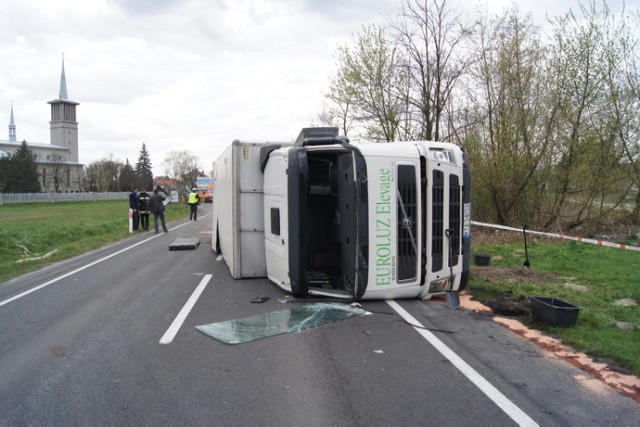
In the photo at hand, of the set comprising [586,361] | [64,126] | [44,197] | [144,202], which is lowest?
[586,361]

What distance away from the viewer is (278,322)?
19.6ft

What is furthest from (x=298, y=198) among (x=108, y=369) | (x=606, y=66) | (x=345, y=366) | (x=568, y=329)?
(x=606, y=66)

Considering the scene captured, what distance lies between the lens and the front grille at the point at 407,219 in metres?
6.55

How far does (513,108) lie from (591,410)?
14.3 m

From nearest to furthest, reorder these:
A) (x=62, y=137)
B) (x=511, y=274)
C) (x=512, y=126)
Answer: (x=511, y=274) < (x=512, y=126) < (x=62, y=137)

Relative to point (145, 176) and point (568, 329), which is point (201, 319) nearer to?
point (568, 329)

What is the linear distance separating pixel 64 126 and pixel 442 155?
147 metres

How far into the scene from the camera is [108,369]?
4.44 m

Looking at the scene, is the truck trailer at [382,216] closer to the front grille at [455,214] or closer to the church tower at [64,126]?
the front grille at [455,214]

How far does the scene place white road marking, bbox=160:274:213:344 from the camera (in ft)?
17.7

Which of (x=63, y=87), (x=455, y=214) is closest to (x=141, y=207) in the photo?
(x=455, y=214)

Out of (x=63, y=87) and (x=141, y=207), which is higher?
(x=63, y=87)

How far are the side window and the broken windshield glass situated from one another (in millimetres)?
1328

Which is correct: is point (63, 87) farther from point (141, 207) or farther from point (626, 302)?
point (626, 302)
